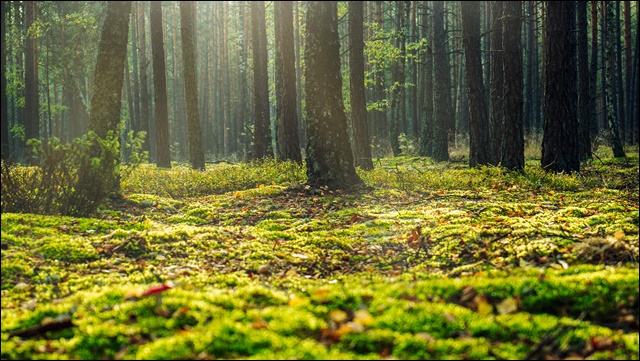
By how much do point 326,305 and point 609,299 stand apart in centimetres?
177

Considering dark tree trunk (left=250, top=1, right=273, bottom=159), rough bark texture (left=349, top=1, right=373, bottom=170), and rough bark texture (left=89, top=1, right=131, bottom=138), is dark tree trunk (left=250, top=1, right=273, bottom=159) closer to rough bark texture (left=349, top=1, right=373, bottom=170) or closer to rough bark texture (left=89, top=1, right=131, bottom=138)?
rough bark texture (left=349, top=1, right=373, bottom=170)

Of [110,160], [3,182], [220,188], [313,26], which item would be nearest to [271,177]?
[220,188]

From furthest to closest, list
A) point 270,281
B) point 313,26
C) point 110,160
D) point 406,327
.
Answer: point 313,26 < point 110,160 < point 270,281 < point 406,327

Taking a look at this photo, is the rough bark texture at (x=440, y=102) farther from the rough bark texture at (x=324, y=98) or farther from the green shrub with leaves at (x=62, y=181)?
the green shrub with leaves at (x=62, y=181)

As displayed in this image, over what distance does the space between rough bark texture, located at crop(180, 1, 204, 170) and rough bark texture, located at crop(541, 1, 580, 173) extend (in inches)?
396

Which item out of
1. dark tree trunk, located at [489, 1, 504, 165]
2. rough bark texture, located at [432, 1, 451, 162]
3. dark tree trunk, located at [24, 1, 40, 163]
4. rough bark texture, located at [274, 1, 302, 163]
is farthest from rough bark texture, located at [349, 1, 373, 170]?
dark tree trunk, located at [24, 1, 40, 163]

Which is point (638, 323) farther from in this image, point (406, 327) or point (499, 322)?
point (406, 327)

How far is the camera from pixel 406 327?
3.01 m

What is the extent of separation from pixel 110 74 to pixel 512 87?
9.13 m

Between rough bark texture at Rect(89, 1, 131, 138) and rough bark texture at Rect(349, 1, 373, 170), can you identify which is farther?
rough bark texture at Rect(349, 1, 373, 170)

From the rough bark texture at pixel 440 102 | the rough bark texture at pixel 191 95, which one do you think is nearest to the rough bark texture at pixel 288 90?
the rough bark texture at pixel 191 95

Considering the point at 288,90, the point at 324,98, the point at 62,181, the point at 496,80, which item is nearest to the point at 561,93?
the point at 496,80

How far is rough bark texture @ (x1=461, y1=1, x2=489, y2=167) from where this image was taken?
14.7 metres

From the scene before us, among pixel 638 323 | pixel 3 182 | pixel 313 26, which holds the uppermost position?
pixel 313 26
